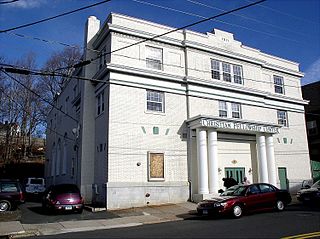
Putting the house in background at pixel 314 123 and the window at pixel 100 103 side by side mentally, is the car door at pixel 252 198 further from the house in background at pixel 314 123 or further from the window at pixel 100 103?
the house in background at pixel 314 123

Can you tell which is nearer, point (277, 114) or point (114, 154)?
point (114, 154)

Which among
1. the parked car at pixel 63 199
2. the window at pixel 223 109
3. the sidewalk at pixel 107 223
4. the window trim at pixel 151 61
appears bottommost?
the sidewalk at pixel 107 223

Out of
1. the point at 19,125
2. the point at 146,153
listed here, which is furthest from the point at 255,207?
the point at 19,125

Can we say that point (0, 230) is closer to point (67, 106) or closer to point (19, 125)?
point (67, 106)

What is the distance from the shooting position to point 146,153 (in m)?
20.1

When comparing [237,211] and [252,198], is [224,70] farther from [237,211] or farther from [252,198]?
[237,211]

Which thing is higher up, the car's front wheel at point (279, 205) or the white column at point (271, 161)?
the white column at point (271, 161)

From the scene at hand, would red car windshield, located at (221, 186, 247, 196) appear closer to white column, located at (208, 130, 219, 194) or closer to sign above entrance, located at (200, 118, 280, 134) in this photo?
white column, located at (208, 130, 219, 194)

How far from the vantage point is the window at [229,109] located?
23.8 metres

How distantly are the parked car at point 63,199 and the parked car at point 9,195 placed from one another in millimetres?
1887

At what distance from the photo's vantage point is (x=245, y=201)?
14391 mm

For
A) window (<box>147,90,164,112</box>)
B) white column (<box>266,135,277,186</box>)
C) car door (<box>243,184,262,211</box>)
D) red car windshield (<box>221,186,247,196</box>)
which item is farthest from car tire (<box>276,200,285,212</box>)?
window (<box>147,90,164,112</box>)

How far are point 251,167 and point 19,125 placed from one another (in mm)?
32156

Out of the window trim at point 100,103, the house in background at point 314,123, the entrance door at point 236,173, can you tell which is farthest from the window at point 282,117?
the window trim at point 100,103
